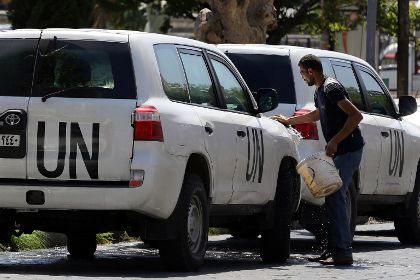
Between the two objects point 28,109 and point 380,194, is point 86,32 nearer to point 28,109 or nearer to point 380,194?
point 28,109

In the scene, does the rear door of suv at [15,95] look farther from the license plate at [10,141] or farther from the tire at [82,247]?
the tire at [82,247]

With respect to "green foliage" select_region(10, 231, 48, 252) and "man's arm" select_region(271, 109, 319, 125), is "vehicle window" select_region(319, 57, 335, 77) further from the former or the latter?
"green foliage" select_region(10, 231, 48, 252)

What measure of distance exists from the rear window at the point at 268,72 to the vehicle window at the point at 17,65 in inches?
137

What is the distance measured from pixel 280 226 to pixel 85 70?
280 cm

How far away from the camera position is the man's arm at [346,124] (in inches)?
478

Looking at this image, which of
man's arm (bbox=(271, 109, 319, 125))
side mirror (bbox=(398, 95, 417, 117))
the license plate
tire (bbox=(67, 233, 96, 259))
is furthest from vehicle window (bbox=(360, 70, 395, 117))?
the license plate

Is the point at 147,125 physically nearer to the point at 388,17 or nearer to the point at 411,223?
the point at 411,223

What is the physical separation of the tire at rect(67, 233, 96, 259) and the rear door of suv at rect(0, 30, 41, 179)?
7.66ft

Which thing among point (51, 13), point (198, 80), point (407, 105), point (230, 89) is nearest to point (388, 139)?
point (407, 105)

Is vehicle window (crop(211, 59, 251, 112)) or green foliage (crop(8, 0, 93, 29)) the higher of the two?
green foliage (crop(8, 0, 93, 29))

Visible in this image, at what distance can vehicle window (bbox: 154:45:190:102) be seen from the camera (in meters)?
10.9

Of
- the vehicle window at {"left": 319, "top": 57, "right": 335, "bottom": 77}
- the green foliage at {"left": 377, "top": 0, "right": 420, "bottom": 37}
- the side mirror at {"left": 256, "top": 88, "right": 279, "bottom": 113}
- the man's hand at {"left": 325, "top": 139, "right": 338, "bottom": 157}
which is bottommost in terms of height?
the man's hand at {"left": 325, "top": 139, "right": 338, "bottom": 157}

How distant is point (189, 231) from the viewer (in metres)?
10.9

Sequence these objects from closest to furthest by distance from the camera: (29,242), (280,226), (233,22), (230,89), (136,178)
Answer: (136,178), (230,89), (280,226), (29,242), (233,22)
